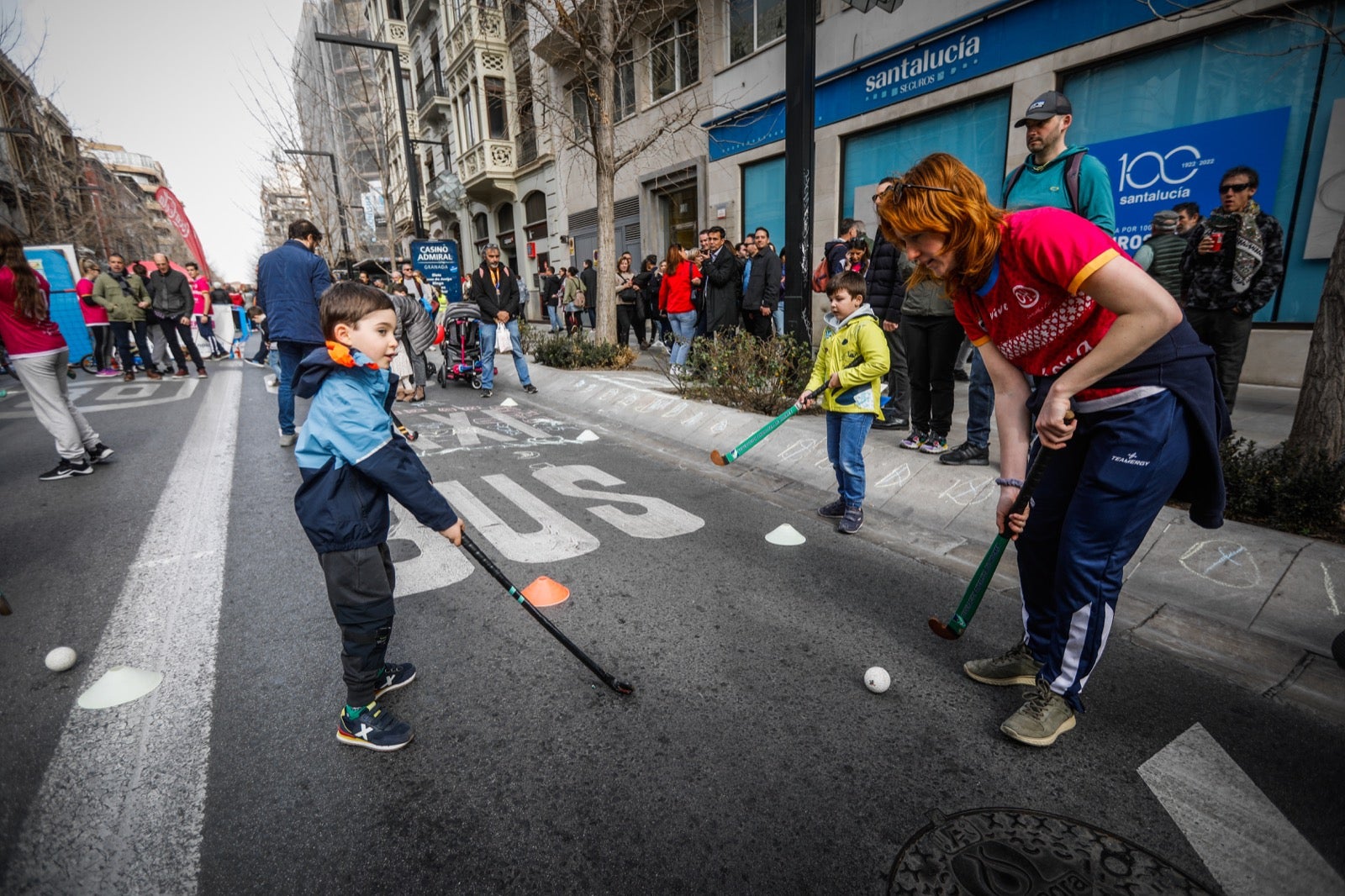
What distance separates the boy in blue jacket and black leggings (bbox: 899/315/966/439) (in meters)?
4.11

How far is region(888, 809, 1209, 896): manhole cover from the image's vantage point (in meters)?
1.63

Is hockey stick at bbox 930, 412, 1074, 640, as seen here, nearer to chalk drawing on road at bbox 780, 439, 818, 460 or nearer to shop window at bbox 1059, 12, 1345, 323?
chalk drawing on road at bbox 780, 439, 818, 460

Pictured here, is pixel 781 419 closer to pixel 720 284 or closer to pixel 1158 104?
pixel 720 284

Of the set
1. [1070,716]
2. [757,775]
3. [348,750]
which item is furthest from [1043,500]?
[348,750]

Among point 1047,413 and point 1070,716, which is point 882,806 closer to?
point 1070,716

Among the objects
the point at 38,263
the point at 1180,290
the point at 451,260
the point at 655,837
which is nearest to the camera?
the point at 655,837

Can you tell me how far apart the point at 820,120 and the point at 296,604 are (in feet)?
39.6

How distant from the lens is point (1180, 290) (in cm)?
558

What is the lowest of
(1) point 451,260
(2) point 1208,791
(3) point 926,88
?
(2) point 1208,791

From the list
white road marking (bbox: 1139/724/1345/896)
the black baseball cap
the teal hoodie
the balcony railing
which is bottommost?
white road marking (bbox: 1139/724/1345/896)

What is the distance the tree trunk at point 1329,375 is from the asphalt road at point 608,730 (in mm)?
2056

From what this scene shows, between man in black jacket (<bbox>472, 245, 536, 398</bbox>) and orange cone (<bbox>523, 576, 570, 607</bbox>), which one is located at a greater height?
man in black jacket (<bbox>472, 245, 536, 398</bbox>)

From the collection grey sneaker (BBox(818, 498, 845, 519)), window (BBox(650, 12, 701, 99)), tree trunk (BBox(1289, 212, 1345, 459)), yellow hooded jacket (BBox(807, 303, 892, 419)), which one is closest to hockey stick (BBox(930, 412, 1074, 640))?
grey sneaker (BBox(818, 498, 845, 519))

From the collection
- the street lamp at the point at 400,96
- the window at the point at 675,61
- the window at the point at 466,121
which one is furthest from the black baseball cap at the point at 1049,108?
the window at the point at 466,121
